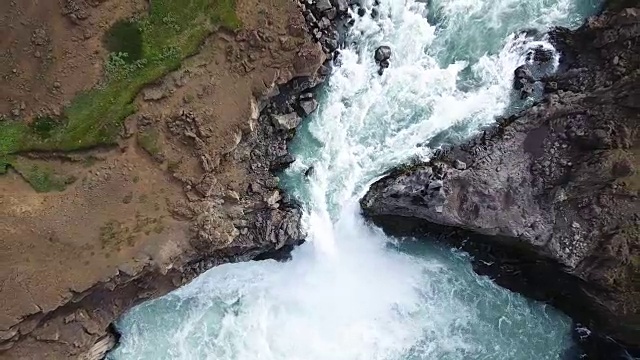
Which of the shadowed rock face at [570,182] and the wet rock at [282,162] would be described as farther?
the wet rock at [282,162]

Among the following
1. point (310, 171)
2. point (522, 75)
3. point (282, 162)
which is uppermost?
point (522, 75)

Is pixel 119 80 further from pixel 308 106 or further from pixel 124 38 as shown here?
pixel 308 106

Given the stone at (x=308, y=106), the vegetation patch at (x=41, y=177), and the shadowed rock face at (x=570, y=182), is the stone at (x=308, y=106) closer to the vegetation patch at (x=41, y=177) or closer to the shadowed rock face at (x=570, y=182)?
the shadowed rock face at (x=570, y=182)

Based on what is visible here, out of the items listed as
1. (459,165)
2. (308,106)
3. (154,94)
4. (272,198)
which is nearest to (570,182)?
(459,165)

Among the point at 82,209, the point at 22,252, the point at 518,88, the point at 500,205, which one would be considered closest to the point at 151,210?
the point at 82,209

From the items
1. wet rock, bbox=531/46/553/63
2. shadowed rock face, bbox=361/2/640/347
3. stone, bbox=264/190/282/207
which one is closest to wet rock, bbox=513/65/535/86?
wet rock, bbox=531/46/553/63

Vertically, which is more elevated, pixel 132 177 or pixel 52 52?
pixel 52 52

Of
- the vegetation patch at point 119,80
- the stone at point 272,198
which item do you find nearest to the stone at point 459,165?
the stone at point 272,198
